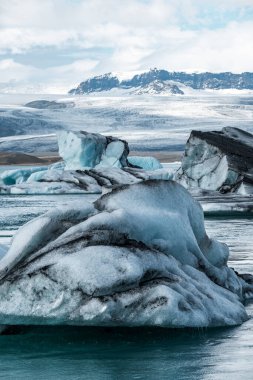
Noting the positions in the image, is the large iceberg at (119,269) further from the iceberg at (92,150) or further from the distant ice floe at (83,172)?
the iceberg at (92,150)

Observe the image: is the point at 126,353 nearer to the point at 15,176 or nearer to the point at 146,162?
the point at 15,176

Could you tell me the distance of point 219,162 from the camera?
27.5 m

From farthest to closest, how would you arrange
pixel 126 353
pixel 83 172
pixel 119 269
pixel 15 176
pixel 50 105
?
1. pixel 50 105
2. pixel 15 176
3. pixel 83 172
4. pixel 119 269
5. pixel 126 353

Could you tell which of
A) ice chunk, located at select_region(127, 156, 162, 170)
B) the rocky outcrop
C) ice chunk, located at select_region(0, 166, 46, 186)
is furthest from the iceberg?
the rocky outcrop

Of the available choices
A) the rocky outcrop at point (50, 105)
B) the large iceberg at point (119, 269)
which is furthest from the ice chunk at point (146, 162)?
the rocky outcrop at point (50, 105)

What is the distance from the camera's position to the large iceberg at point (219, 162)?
1048 inches

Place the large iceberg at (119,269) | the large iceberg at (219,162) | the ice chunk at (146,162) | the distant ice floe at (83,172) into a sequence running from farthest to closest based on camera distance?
the ice chunk at (146,162) → the distant ice floe at (83,172) → the large iceberg at (219,162) → the large iceberg at (119,269)

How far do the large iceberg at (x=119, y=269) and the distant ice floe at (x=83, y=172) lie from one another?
79.7ft

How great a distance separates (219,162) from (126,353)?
21.0m

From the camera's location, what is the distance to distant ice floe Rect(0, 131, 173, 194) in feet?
115

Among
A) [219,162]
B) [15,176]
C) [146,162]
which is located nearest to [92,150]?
[15,176]

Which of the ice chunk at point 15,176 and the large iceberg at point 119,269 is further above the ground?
the large iceberg at point 119,269

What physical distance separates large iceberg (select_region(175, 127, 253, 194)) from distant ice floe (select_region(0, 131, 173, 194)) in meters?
4.86

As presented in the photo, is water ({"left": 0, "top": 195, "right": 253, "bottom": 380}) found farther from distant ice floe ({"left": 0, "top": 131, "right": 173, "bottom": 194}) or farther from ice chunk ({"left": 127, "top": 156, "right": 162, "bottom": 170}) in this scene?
ice chunk ({"left": 127, "top": 156, "right": 162, "bottom": 170})
